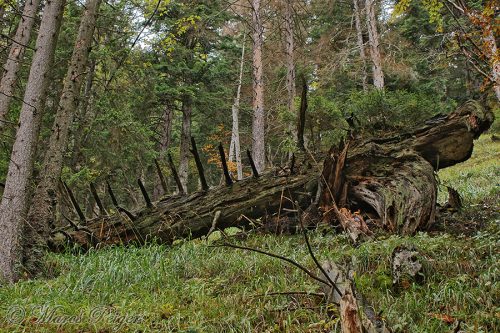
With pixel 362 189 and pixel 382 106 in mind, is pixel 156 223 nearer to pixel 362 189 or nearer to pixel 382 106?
pixel 362 189

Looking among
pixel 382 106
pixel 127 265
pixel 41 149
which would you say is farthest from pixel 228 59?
pixel 127 265

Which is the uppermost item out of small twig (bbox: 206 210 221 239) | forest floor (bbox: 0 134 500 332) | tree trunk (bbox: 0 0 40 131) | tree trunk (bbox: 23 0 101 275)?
tree trunk (bbox: 0 0 40 131)

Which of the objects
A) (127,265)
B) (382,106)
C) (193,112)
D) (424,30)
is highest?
(424,30)

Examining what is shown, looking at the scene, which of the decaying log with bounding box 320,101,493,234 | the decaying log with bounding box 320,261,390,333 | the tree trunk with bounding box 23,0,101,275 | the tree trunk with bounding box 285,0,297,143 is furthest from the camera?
the tree trunk with bounding box 285,0,297,143

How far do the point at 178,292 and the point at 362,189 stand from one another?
4.29 m

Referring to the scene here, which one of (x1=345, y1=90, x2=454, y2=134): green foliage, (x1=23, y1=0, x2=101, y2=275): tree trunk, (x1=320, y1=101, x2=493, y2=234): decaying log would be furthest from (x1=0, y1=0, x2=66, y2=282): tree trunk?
(x1=345, y1=90, x2=454, y2=134): green foliage

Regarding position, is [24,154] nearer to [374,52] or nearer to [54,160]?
[54,160]

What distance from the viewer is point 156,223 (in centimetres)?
802

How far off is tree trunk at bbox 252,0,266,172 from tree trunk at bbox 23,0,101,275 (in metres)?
8.61

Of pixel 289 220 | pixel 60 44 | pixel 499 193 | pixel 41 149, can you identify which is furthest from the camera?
pixel 41 149

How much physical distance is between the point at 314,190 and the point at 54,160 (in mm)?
5178

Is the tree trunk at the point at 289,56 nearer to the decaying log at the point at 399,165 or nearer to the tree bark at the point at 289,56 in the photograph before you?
the tree bark at the point at 289,56

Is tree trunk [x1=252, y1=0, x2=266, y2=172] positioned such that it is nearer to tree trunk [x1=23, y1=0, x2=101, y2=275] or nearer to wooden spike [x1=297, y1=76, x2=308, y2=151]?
wooden spike [x1=297, y1=76, x2=308, y2=151]

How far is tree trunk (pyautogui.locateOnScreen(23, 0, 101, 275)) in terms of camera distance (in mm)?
6773
